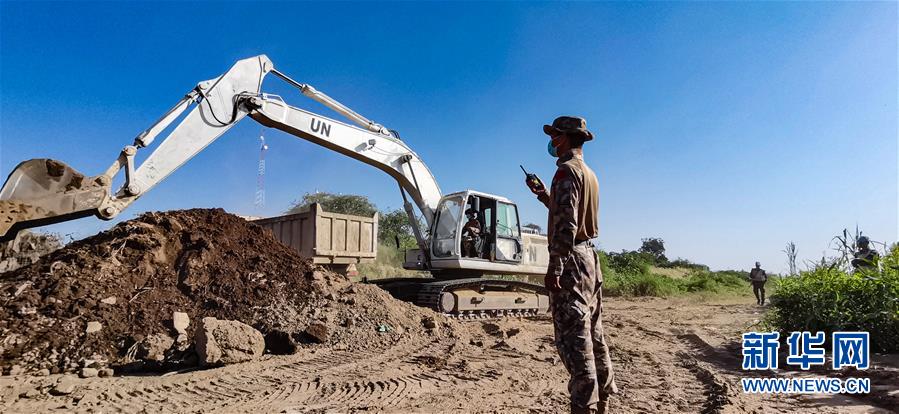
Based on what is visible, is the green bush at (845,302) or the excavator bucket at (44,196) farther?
the green bush at (845,302)

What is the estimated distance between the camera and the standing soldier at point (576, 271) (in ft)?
10.3

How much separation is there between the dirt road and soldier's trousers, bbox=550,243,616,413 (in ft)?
3.09

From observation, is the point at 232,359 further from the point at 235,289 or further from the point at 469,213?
the point at 469,213

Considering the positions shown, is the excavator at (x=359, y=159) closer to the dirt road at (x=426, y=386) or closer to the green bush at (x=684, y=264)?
the dirt road at (x=426, y=386)

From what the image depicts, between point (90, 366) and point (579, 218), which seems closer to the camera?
point (579, 218)

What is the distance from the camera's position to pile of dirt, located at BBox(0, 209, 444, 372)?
587 centimetres

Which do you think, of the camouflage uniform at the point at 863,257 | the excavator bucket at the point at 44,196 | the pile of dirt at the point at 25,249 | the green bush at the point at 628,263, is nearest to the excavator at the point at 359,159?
the excavator bucket at the point at 44,196

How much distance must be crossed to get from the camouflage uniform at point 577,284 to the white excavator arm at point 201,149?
19.5 ft

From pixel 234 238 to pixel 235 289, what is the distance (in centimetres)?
126

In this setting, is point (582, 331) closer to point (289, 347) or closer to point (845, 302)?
point (289, 347)

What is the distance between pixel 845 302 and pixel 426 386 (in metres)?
5.46

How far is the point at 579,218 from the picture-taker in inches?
139

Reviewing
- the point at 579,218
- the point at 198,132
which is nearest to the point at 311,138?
the point at 198,132

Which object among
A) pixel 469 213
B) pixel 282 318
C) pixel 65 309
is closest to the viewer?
pixel 65 309
